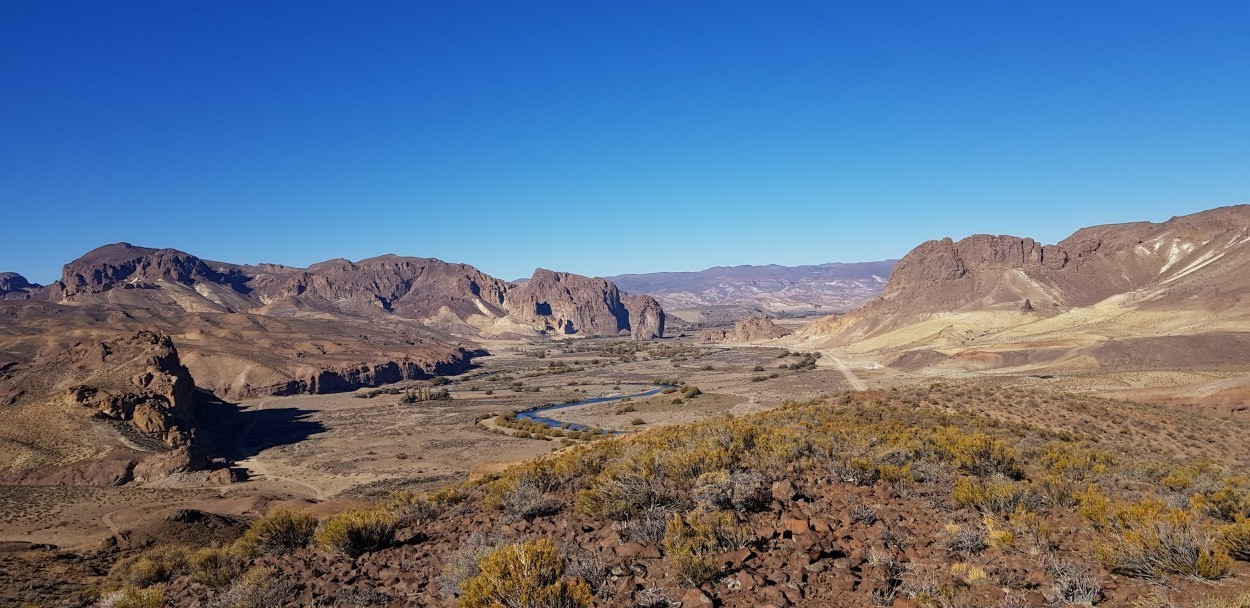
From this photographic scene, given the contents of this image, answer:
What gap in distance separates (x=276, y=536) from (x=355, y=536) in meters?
2.33

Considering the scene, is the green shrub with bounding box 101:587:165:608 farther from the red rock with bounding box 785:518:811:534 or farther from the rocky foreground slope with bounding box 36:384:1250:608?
A: the red rock with bounding box 785:518:811:534

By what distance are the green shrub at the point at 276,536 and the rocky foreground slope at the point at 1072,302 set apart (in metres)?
63.0

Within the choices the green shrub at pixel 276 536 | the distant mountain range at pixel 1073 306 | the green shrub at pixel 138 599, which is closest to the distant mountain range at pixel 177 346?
the green shrub at pixel 276 536

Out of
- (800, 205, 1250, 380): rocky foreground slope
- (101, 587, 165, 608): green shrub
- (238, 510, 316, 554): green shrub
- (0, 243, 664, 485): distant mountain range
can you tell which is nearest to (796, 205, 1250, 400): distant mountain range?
(800, 205, 1250, 380): rocky foreground slope

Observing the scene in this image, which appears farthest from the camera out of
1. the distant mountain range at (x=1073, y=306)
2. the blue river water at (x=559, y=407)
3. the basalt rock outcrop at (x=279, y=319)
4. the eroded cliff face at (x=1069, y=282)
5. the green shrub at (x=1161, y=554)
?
the basalt rock outcrop at (x=279, y=319)

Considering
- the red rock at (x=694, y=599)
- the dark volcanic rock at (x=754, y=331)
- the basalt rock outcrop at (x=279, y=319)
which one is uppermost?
the basalt rock outcrop at (x=279, y=319)

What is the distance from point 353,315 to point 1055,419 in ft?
569

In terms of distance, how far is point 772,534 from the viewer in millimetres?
8352

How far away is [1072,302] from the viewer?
9069 cm

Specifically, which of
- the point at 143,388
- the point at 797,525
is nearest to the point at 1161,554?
the point at 797,525

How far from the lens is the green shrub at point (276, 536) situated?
10.6 metres

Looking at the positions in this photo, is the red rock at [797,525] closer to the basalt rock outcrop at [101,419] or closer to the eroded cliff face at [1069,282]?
the basalt rock outcrop at [101,419]

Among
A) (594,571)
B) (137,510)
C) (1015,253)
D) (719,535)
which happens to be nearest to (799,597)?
(719,535)

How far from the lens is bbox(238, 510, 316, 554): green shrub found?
10.6 metres
